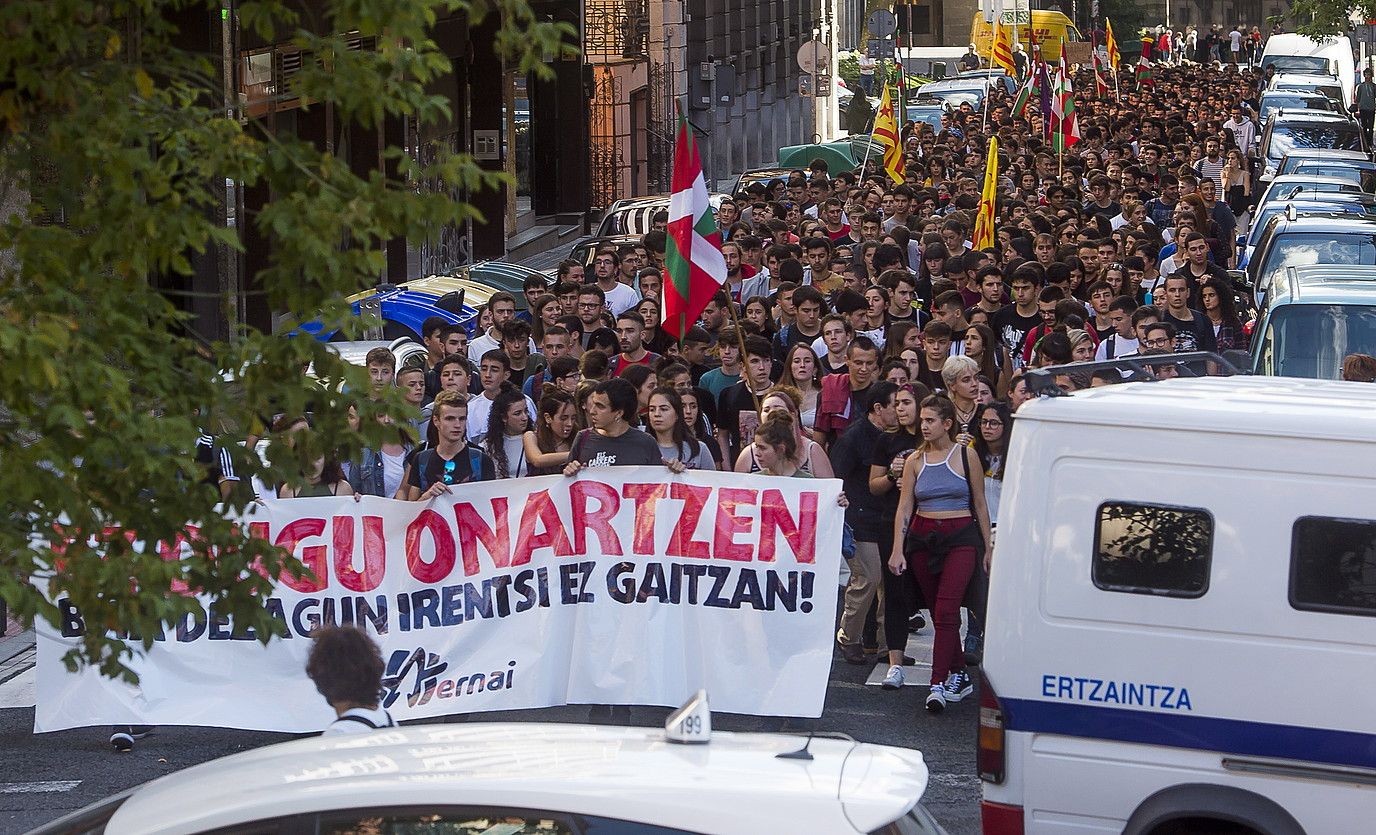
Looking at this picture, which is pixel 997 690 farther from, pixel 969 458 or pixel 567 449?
pixel 567 449

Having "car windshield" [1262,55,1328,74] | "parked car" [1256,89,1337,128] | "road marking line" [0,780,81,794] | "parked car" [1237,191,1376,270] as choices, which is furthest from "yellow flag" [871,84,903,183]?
"car windshield" [1262,55,1328,74]

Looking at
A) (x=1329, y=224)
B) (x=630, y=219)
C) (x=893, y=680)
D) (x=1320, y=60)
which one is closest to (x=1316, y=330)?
(x=893, y=680)

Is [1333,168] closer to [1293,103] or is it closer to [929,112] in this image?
[1293,103]

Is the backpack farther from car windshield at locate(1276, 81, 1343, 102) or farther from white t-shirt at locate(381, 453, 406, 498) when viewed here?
car windshield at locate(1276, 81, 1343, 102)

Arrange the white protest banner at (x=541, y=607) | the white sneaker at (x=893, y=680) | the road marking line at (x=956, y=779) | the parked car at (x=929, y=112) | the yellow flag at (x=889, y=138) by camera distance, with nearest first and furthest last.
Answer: the road marking line at (x=956, y=779) → the white protest banner at (x=541, y=607) → the white sneaker at (x=893, y=680) → the yellow flag at (x=889, y=138) → the parked car at (x=929, y=112)

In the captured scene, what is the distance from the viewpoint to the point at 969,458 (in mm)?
9781

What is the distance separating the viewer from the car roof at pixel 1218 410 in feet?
21.0

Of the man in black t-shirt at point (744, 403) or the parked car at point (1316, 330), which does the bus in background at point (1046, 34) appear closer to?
the parked car at point (1316, 330)

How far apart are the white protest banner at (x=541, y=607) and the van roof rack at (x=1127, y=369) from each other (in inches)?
72.0

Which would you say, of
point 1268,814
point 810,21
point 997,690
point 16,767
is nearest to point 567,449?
point 16,767

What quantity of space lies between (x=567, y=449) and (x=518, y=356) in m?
2.96

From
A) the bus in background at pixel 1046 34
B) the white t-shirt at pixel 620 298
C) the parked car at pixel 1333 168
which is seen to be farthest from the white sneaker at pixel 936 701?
the bus in background at pixel 1046 34

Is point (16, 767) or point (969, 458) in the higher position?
point (969, 458)

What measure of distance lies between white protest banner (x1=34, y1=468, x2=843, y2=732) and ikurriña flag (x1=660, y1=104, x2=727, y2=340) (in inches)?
118
